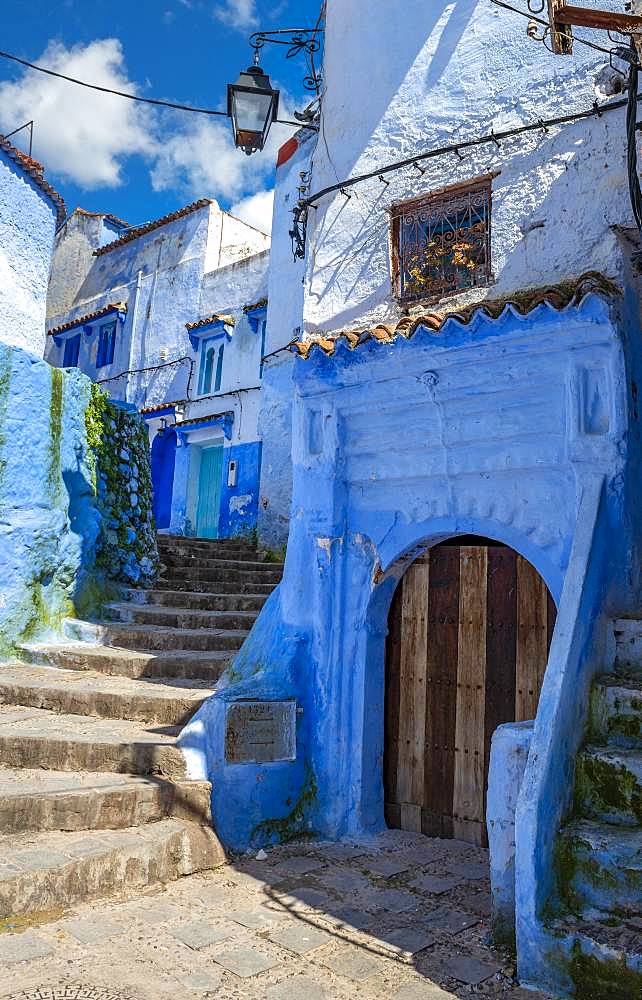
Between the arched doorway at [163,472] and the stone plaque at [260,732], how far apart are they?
11477 mm

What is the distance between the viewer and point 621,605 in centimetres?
442

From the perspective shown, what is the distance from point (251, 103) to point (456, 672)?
16.4 feet

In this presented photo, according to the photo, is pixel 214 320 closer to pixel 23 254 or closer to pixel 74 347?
pixel 23 254

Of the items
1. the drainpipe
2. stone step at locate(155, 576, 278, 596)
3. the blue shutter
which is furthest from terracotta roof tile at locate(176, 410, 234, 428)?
stone step at locate(155, 576, 278, 596)

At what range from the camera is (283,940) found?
3.77m

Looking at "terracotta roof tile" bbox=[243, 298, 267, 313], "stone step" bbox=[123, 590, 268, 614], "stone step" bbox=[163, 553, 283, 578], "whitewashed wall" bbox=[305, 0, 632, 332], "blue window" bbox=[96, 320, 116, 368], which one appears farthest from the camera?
"blue window" bbox=[96, 320, 116, 368]

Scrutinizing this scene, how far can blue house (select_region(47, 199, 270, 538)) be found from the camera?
48.6 feet

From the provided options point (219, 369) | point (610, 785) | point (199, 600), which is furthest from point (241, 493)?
point (610, 785)

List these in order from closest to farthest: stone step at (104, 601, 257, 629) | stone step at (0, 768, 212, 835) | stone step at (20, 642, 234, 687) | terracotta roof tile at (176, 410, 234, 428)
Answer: stone step at (0, 768, 212, 835) → stone step at (20, 642, 234, 687) → stone step at (104, 601, 257, 629) → terracotta roof tile at (176, 410, 234, 428)

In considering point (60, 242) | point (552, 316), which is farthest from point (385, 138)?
point (60, 242)

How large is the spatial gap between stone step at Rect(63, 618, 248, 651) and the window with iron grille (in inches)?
140

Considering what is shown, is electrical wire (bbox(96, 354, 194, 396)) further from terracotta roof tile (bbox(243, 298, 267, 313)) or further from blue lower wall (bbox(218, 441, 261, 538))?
blue lower wall (bbox(218, 441, 261, 538))

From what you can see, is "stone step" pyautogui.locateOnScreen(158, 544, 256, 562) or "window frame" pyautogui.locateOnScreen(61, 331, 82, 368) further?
"window frame" pyautogui.locateOnScreen(61, 331, 82, 368)

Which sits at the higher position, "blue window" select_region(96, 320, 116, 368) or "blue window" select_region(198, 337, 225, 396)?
"blue window" select_region(96, 320, 116, 368)
